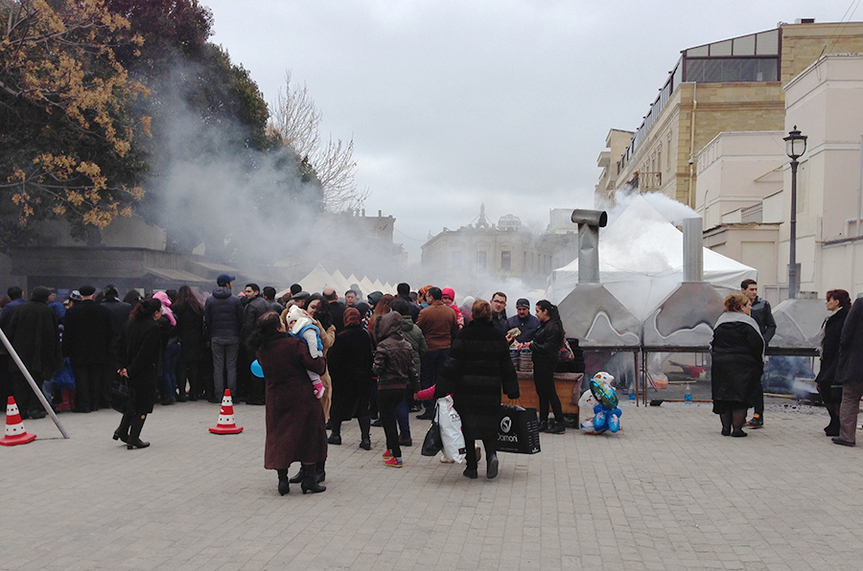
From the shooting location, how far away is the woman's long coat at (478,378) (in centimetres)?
615

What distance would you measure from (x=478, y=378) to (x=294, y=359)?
160 cm

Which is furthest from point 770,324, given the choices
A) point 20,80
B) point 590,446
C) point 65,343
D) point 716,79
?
point 716,79

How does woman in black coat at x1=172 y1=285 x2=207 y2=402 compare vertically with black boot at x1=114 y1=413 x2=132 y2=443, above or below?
above

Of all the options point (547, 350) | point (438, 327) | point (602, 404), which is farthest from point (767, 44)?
point (547, 350)

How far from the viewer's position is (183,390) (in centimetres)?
1076

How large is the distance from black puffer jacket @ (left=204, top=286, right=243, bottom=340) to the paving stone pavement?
2.25 meters

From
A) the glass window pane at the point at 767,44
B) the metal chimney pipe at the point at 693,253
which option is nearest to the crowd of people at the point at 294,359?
the metal chimney pipe at the point at 693,253

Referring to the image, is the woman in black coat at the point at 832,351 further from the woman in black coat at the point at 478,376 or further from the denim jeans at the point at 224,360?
the denim jeans at the point at 224,360

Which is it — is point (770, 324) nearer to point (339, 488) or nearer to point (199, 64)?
point (339, 488)

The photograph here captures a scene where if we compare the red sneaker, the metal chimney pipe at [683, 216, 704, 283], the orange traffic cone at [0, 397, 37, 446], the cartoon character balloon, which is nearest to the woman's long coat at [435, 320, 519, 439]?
the red sneaker

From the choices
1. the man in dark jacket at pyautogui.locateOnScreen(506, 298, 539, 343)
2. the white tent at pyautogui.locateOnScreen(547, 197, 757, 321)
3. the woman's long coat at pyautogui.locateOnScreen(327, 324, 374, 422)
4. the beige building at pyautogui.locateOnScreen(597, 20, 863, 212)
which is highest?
the beige building at pyautogui.locateOnScreen(597, 20, 863, 212)

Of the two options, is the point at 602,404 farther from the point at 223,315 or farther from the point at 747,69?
the point at 747,69

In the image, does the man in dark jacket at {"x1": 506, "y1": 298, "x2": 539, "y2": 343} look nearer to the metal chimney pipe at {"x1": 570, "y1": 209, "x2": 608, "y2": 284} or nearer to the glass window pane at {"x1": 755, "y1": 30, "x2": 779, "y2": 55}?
the metal chimney pipe at {"x1": 570, "y1": 209, "x2": 608, "y2": 284}

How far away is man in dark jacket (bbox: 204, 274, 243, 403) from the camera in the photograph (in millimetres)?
10211
